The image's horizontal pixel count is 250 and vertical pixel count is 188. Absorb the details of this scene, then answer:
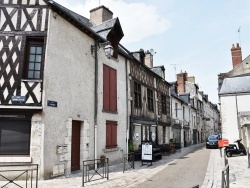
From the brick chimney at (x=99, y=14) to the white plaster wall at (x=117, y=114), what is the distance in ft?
10.5

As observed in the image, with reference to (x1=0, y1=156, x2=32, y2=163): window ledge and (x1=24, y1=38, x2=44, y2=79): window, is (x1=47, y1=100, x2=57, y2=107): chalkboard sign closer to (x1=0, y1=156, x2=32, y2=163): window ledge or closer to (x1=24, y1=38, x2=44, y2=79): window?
(x1=24, y1=38, x2=44, y2=79): window

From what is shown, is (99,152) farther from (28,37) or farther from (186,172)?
(28,37)

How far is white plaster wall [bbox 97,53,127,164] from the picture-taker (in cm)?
1105

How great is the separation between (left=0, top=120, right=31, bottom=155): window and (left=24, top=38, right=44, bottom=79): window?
1.75m

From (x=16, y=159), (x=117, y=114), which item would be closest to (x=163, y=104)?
(x=117, y=114)

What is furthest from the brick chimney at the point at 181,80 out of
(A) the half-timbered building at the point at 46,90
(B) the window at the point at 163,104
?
(A) the half-timbered building at the point at 46,90

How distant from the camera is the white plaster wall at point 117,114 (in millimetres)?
11055

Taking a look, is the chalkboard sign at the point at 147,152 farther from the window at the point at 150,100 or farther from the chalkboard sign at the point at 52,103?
the window at the point at 150,100

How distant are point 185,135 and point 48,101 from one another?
21.7 meters

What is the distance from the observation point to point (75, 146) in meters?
9.67

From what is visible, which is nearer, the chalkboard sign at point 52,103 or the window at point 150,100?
the chalkboard sign at point 52,103

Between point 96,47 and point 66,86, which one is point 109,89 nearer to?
point 96,47

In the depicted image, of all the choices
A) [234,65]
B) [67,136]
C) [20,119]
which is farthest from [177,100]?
[20,119]

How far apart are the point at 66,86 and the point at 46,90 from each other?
113 cm
